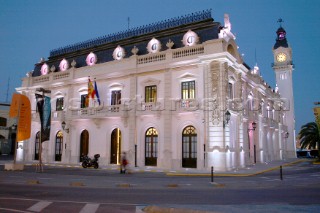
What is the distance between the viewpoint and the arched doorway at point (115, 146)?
3034cm

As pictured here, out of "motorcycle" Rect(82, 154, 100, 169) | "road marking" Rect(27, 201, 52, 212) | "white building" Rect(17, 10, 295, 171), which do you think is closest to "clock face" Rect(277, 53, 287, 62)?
"white building" Rect(17, 10, 295, 171)

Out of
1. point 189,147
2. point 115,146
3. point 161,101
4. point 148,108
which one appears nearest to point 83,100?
point 115,146

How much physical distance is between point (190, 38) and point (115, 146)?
12731 millimetres

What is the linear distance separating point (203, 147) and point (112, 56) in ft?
47.3

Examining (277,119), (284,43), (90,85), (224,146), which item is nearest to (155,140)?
(224,146)

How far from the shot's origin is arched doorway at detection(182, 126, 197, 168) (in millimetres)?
26141

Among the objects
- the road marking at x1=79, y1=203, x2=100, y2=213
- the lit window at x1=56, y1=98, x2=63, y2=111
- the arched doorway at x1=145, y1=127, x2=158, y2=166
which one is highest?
the lit window at x1=56, y1=98, x2=63, y2=111

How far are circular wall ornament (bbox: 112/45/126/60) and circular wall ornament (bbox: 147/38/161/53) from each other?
10.5 ft

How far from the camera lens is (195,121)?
26062mm

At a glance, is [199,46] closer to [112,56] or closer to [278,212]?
[112,56]

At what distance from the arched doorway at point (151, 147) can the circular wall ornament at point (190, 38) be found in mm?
8415

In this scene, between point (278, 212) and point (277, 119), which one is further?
point (277, 119)

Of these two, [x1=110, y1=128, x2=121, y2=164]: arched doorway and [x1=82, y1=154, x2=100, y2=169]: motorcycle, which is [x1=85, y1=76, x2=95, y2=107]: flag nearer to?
[x1=110, y1=128, x2=121, y2=164]: arched doorway

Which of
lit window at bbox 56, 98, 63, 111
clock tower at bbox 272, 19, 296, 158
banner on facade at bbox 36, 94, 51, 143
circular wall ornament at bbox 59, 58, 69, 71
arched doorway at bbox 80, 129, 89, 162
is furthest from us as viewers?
clock tower at bbox 272, 19, 296, 158
